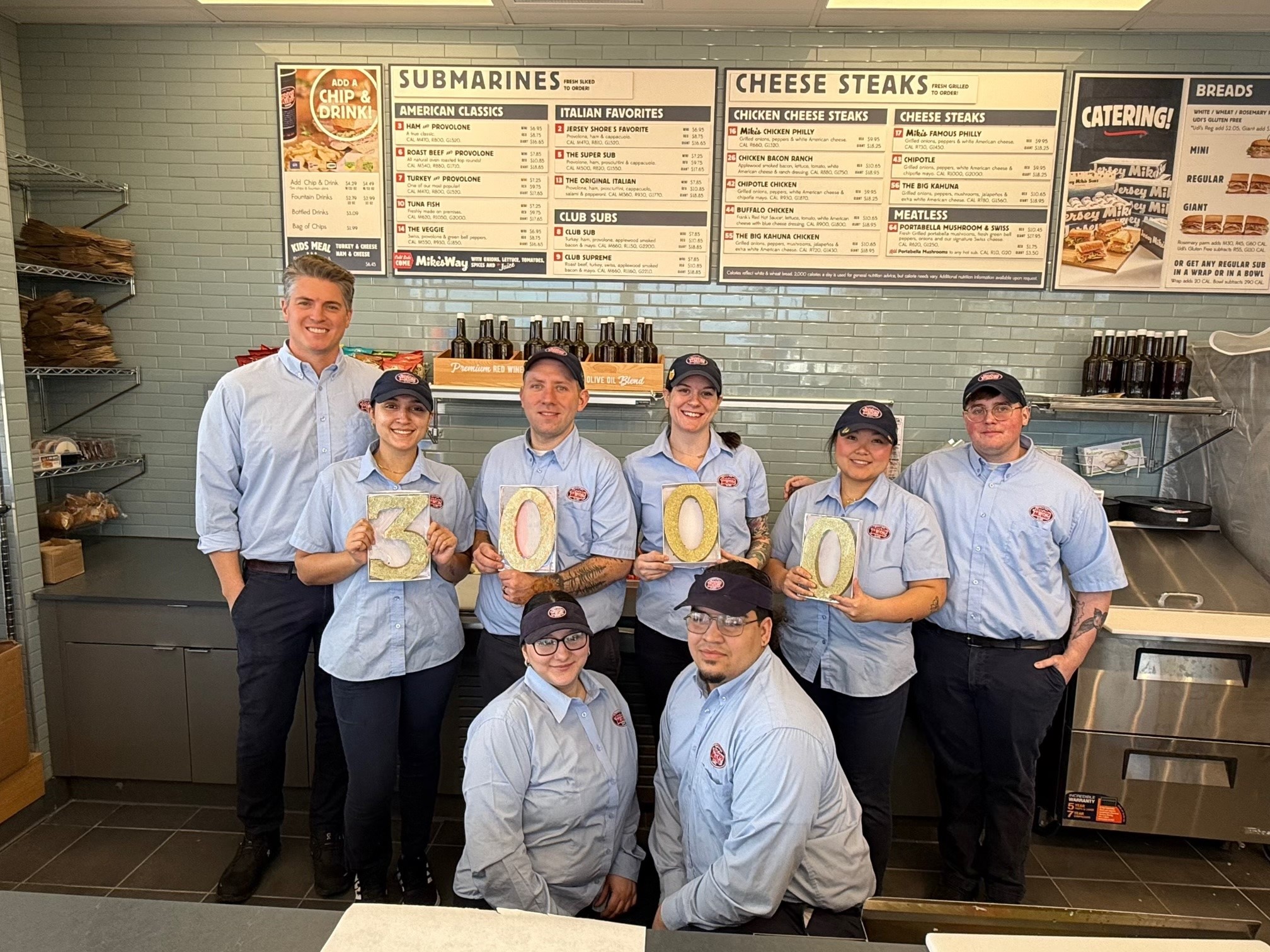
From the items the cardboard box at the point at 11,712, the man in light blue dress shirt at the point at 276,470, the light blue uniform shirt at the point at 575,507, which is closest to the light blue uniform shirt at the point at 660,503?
the light blue uniform shirt at the point at 575,507

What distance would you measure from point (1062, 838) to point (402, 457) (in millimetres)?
3083

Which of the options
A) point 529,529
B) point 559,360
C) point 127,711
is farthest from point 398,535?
point 127,711

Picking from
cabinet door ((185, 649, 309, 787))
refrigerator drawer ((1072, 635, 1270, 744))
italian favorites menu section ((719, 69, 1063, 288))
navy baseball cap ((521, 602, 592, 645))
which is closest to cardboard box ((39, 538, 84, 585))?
cabinet door ((185, 649, 309, 787))

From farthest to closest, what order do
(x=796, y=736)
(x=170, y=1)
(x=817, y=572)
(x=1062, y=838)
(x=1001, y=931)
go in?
(x=170, y=1) < (x=1062, y=838) < (x=817, y=572) < (x=796, y=736) < (x=1001, y=931)

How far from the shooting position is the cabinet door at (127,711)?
10.8 ft

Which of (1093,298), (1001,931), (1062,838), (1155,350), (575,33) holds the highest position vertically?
(575,33)

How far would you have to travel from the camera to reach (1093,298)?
3.90 meters

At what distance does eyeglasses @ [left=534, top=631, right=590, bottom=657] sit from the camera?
203 centimetres

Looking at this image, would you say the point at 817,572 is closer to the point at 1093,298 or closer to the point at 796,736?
the point at 796,736

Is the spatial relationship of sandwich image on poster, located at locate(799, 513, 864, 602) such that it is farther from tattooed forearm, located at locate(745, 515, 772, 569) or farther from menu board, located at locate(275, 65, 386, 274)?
menu board, located at locate(275, 65, 386, 274)

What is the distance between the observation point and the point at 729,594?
191cm

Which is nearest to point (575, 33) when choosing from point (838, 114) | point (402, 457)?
point (838, 114)

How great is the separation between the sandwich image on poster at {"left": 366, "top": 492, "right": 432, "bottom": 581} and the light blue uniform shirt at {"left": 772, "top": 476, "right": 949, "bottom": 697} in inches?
46.5

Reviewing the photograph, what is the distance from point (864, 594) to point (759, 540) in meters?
0.41
